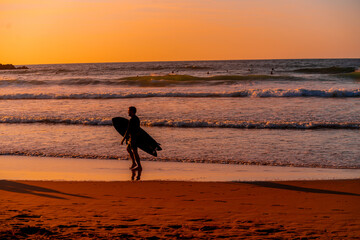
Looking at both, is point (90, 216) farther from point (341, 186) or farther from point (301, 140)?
point (301, 140)

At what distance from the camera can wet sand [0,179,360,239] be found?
502 cm

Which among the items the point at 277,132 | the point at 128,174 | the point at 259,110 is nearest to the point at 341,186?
the point at 128,174

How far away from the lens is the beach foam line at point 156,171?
8.36m

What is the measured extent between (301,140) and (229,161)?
11.7 ft

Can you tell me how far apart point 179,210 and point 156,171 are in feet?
10.1

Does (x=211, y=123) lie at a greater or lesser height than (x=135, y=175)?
greater

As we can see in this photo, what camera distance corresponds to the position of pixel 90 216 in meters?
5.75

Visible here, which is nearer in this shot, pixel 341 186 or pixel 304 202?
pixel 304 202

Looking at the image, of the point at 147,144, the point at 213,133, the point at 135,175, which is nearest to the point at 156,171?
the point at 135,175

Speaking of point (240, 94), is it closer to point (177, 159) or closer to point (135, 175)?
point (177, 159)

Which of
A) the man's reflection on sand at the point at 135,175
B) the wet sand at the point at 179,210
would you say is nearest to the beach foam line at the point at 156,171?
the man's reflection on sand at the point at 135,175

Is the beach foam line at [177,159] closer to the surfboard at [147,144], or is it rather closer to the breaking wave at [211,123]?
the surfboard at [147,144]

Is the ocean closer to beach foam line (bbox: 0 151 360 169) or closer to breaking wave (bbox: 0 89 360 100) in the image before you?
beach foam line (bbox: 0 151 360 169)

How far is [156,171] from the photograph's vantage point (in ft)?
29.9
